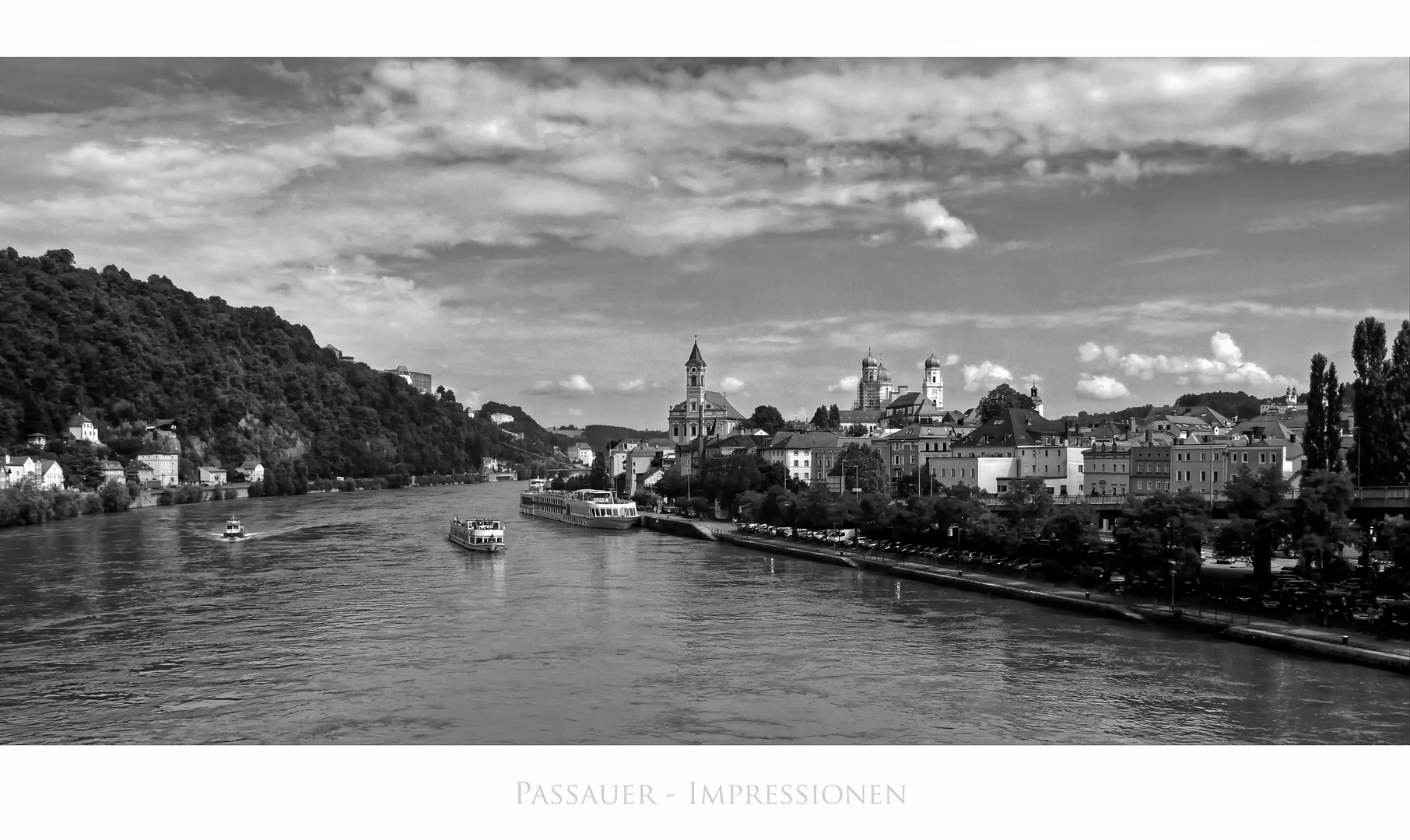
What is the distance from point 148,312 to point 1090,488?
4891 cm

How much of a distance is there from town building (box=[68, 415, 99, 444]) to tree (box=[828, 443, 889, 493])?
3109cm

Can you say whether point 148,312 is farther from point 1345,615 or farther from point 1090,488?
point 1345,615

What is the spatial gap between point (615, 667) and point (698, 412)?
157 ft

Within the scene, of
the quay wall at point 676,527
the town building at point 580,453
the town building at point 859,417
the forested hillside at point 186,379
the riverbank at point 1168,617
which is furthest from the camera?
the town building at point 580,453

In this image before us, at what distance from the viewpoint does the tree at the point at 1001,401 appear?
135ft

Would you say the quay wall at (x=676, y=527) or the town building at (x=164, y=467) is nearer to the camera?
the quay wall at (x=676, y=527)

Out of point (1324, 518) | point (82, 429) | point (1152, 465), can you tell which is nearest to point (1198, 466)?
point (1152, 465)

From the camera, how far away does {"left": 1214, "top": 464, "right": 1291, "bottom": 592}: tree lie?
13938 millimetres

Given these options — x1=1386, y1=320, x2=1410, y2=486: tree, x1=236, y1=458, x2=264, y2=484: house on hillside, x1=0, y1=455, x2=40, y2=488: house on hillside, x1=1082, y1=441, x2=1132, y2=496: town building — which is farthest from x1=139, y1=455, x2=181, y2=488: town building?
x1=1386, y1=320, x2=1410, y2=486: tree

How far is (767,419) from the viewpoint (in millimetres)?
58938

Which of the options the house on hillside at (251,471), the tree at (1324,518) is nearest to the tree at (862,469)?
the tree at (1324,518)

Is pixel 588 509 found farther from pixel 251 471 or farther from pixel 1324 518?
pixel 251 471

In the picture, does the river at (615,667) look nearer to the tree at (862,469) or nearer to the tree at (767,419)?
the tree at (862,469)

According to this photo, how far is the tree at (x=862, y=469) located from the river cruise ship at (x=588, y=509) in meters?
6.92
